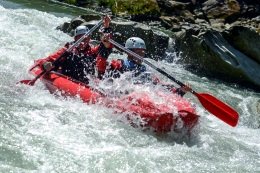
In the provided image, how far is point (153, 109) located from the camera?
6672mm

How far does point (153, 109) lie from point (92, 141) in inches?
43.7

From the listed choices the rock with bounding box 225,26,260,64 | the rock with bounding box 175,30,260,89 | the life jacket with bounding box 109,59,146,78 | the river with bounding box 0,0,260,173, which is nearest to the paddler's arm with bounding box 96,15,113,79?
the life jacket with bounding box 109,59,146,78

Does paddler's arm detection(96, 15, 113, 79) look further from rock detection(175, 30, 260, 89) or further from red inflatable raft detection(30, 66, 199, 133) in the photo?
rock detection(175, 30, 260, 89)

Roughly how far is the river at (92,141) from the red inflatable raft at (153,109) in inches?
5.5

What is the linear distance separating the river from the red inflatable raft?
140 millimetres

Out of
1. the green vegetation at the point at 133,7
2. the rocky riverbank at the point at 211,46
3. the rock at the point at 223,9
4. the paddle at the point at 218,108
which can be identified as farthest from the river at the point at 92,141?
the rock at the point at 223,9

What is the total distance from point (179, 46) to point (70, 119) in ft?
25.6

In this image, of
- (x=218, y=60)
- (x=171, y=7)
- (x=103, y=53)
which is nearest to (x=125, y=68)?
(x=103, y=53)

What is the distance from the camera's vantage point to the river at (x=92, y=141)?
535cm

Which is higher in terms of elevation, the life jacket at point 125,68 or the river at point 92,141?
the life jacket at point 125,68

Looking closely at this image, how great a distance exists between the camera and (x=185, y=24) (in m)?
22.0

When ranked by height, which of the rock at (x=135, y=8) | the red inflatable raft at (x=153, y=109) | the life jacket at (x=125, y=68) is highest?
the life jacket at (x=125, y=68)

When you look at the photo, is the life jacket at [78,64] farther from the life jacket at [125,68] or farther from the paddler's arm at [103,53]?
the life jacket at [125,68]

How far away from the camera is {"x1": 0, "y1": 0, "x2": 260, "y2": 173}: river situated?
5352 millimetres
